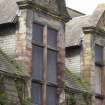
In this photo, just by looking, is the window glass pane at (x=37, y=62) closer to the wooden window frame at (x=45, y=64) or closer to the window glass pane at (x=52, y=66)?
the wooden window frame at (x=45, y=64)

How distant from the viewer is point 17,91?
14.4m

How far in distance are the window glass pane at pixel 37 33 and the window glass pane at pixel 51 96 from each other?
4.87 ft

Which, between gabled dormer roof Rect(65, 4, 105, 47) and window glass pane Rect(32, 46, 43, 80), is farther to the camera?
gabled dormer roof Rect(65, 4, 105, 47)

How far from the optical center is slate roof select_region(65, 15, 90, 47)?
61.3 feet

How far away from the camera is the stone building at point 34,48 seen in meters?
15.0

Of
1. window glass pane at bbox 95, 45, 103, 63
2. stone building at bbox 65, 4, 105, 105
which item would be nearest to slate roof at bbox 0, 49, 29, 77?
stone building at bbox 65, 4, 105, 105

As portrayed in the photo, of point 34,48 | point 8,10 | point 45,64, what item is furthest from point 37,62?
point 8,10

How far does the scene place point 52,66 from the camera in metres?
16.2

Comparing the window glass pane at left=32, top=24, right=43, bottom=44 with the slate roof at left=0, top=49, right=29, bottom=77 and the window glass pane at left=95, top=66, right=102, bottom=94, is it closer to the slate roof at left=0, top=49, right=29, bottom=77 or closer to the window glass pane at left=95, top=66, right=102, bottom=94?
the slate roof at left=0, top=49, right=29, bottom=77

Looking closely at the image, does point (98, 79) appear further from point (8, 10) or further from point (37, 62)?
point (8, 10)

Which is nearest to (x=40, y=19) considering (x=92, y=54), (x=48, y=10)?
(x=48, y=10)

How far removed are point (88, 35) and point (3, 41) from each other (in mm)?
3917

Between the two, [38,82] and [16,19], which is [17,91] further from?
[16,19]

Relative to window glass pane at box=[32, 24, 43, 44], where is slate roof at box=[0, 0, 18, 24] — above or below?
above
